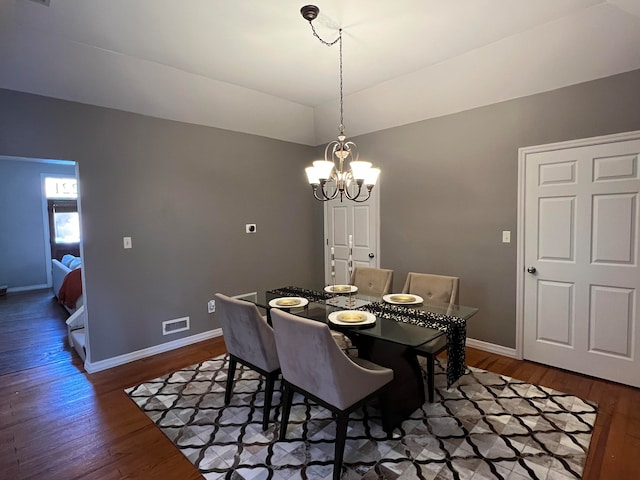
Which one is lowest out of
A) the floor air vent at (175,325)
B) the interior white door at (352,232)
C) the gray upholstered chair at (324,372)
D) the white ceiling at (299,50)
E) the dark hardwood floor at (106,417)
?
the dark hardwood floor at (106,417)

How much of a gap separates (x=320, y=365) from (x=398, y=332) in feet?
1.92

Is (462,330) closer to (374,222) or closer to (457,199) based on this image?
(457,199)

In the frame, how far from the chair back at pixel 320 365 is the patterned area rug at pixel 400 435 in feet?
1.40

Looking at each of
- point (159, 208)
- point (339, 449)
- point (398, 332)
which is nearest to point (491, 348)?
point (398, 332)

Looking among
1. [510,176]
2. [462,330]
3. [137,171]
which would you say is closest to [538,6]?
[510,176]

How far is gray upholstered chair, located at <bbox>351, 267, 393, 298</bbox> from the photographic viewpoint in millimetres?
3285

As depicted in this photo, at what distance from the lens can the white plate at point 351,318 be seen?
2.15 metres

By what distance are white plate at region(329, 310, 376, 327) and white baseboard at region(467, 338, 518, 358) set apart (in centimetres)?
184

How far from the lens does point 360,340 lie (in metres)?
2.33

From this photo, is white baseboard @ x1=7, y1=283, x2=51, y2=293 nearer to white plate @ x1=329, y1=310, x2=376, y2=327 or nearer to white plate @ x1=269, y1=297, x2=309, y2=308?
white plate @ x1=269, y1=297, x2=309, y2=308

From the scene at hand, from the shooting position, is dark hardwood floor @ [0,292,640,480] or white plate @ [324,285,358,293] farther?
white plate @ [324,285,358,293]

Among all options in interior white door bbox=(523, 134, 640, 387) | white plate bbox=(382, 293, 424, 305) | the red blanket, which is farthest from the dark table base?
the red blanket

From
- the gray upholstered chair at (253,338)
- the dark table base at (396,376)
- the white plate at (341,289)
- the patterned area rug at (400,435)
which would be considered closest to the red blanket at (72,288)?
the patterned area rug at (400,435)

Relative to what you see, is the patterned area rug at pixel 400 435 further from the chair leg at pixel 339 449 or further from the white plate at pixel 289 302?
the white plate at pixel 289 302
